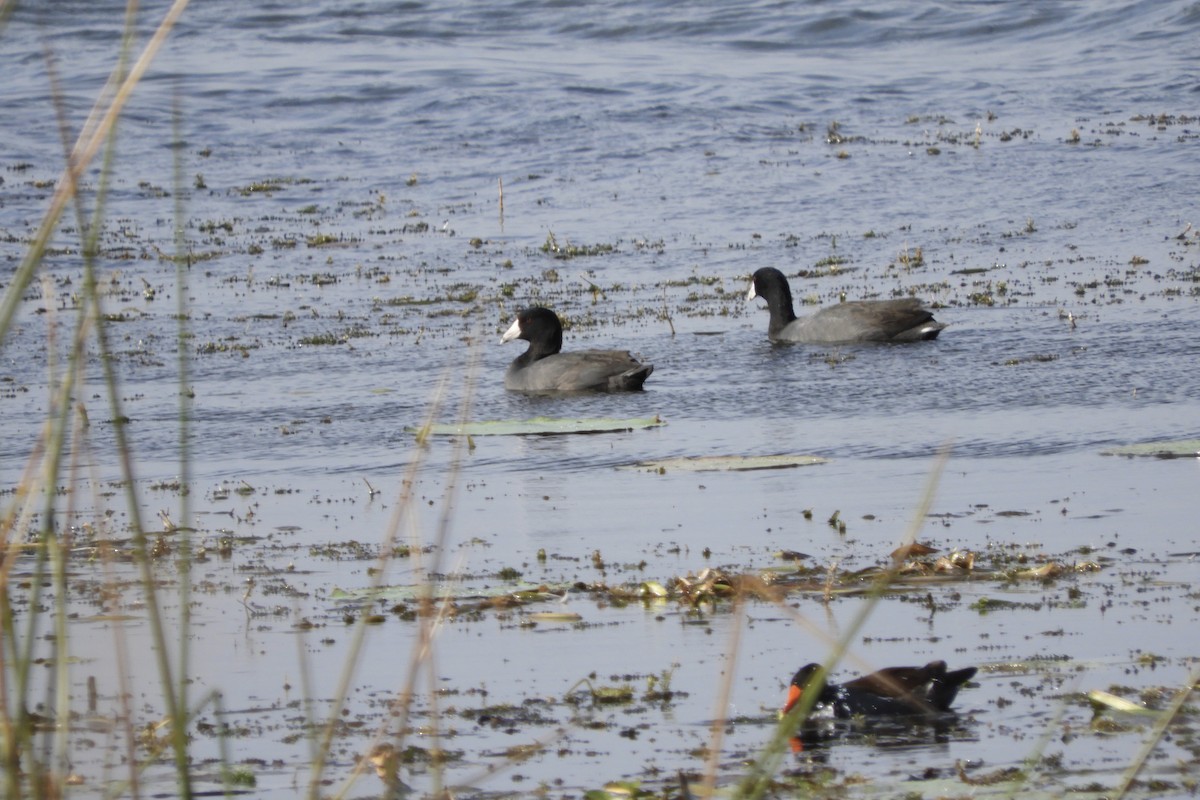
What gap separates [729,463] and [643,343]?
18.0 feet

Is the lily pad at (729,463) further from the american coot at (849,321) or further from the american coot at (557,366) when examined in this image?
the american coot at (849,321)

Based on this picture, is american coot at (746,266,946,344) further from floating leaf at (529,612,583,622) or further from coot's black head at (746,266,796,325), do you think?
floating leaf at (529,612,583,622)

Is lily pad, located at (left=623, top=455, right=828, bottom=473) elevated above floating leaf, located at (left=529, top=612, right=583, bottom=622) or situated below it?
below

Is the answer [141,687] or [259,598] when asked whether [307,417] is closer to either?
[259,598]

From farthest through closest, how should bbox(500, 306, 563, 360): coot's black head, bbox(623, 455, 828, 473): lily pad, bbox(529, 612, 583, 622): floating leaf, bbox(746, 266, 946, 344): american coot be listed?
bbox(746, 266, 946, 344): american coot → bbox(500, 306, 563, 360): coot's black head → bbox(623, 455, 828, 473): lily pad → bbox(529, 612, 583, 622): floating leaf

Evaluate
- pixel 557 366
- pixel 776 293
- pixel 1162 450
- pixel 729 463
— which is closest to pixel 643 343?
pixel 776 293

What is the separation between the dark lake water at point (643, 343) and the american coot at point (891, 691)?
5.4 inches

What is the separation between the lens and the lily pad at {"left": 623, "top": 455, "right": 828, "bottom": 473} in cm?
1023

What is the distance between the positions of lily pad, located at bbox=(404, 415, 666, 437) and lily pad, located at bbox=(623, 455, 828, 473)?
158 centimetres

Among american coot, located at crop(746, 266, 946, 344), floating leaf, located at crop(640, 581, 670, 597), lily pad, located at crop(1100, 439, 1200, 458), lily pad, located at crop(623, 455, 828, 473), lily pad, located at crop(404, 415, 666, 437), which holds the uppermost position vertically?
american coot, located at crop(746, 266, 946, 344)

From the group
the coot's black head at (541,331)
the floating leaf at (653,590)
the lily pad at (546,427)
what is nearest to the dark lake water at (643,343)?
the floating leaf at (653,590)

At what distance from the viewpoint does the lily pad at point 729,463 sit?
1023 centimetres

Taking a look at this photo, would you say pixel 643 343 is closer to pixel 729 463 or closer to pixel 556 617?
pixel 729 463

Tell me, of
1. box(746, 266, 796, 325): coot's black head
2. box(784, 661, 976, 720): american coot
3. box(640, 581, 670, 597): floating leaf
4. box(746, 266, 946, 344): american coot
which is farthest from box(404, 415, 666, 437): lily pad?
box(784, 661, 976, 720): american coot
